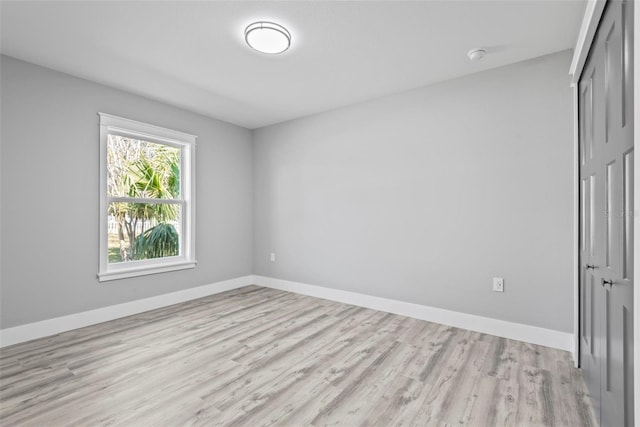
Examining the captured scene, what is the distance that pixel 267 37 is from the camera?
234 centimetres

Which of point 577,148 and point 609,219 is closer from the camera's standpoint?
point 609,219

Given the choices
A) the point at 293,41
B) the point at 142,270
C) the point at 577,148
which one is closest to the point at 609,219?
the point at 577,148

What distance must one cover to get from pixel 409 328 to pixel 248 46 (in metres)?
2.92

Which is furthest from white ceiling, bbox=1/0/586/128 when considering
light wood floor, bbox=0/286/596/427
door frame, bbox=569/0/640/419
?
light wood floor, bbox=0/286/596/427

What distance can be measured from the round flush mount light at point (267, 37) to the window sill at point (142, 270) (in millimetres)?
2703

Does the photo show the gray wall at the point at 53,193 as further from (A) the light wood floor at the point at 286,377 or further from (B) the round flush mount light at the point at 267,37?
(B) the round flush mount light at the point at 267,37

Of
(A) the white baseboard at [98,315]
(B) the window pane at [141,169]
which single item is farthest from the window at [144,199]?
(A) the white baseboard at [98,315]

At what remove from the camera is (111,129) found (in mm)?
3385

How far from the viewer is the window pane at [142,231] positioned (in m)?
3.50

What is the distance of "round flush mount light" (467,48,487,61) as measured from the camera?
8.48ft

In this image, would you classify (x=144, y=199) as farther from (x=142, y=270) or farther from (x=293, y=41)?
(x=293, y=41)

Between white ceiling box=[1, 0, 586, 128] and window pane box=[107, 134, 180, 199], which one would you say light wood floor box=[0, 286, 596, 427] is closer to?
window pane box=[107, 134, 180, 199]

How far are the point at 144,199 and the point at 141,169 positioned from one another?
0.37 metres

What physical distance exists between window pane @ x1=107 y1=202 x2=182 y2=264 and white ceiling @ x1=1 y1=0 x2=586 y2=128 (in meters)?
1.35
